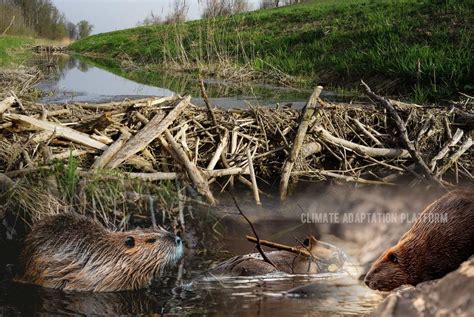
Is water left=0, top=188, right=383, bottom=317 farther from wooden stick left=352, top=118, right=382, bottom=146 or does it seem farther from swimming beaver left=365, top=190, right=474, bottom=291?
wooden stick left=352, top=118, right=382, bottom=146

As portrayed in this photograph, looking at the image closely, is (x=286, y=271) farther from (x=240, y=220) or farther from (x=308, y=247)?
(x=240, y=220)

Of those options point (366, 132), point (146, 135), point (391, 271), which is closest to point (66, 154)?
point (146, 135)

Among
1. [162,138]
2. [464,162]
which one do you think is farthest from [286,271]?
[464,162]

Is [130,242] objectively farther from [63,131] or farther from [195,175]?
[63,131]

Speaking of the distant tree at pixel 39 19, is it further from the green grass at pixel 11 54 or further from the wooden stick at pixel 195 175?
the wooden stick at pixel 195 175

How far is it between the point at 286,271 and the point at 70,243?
1200mm

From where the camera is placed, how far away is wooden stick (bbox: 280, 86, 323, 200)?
5.27m

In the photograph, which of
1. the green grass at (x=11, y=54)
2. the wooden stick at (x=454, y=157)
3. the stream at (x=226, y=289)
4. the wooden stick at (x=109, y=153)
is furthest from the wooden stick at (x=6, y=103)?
the green grass at (x=11, y=54)

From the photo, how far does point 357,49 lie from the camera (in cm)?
1648

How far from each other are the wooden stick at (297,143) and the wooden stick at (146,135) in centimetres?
103

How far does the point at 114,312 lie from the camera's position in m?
3.21

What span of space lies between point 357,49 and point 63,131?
12.3 metres

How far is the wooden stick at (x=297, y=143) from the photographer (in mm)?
5273

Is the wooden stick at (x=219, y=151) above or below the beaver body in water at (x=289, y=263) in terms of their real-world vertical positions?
above
